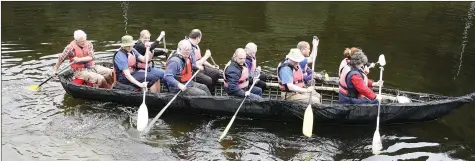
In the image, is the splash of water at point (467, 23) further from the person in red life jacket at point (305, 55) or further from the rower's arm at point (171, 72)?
the rower's arm at point (171, 72)

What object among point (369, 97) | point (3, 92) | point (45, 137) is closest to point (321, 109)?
point (369, 97)

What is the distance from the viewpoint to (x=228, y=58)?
50.0ft

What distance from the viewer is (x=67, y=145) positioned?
357 inches

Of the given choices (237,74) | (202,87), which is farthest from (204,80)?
(237,74)

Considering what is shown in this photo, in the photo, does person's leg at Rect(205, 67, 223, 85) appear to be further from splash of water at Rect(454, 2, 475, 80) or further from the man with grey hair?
splash of water at Rect(454, 2, 475, 80)

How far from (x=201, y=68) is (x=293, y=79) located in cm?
223

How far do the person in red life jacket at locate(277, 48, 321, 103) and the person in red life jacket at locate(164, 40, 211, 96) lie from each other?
1.63 meters

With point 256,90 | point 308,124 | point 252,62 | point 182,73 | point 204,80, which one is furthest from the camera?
point 204,80

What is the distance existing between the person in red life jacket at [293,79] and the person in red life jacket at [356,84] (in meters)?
0.59

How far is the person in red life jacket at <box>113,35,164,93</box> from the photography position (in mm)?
10109

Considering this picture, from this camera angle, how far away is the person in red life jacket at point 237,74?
9.82 m

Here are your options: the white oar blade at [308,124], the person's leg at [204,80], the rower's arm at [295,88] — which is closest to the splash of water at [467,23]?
the rower's arm at [295,88]

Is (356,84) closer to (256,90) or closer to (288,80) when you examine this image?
(288,80)

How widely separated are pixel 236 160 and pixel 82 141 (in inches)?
111
